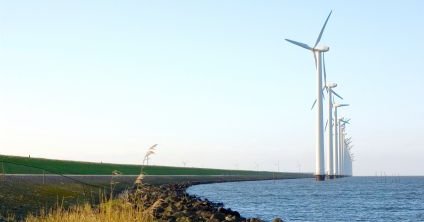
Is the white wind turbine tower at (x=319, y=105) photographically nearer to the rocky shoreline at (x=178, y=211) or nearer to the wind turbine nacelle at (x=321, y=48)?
the wind turbine nacelle at (x=321, y=48)

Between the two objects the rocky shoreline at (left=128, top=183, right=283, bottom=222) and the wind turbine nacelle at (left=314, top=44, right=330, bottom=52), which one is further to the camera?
the wind turbine nacelle at (left=314, top=44, right=330, bottom=52)

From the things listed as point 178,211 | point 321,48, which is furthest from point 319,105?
point 178,211

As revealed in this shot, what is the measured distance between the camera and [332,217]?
40.9 m

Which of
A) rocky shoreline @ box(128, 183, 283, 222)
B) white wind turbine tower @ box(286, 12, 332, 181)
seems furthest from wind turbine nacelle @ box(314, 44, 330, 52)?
rocky shoreline @ box(128, 183, 283, 222)

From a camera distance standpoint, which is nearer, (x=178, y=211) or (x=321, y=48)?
(x=178, y=211)

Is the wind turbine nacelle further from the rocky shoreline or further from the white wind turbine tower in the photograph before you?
the rocky shoreline

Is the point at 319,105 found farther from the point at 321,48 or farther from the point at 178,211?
the point at 178,211

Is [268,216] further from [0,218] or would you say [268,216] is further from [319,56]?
[319,56]

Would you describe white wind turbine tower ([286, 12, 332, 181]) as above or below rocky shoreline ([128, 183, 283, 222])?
above

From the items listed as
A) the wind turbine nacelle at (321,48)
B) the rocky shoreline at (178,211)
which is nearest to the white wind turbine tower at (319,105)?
the wind turbine nacelle at (321,48)

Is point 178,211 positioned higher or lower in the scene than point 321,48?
lower

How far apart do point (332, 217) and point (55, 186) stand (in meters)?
18.7

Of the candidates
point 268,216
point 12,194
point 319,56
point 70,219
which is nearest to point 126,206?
point 70,219

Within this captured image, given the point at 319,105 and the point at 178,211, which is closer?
the point at 178,211
